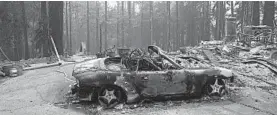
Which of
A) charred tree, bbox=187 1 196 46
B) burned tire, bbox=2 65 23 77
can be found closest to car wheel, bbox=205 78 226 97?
burned tire, bbox=2 65 23 77

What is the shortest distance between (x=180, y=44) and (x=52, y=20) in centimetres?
4046

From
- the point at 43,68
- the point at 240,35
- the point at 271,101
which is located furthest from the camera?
the point at 240,35

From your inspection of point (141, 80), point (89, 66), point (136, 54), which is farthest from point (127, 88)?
point (136, 54)

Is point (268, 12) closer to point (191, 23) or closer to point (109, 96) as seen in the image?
point (109, 96)

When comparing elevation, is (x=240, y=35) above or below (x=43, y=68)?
above

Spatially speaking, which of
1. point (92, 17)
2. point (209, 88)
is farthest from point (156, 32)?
point (209, 88)

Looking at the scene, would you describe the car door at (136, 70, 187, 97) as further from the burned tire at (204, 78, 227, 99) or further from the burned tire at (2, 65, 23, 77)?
the burned tire at (2, 65, 23, 77)

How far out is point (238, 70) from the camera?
1041 centimetres

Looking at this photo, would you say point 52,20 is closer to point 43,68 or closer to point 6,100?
point 43,68

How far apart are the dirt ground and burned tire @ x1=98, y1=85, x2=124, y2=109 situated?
0.54 ft

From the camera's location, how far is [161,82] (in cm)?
657

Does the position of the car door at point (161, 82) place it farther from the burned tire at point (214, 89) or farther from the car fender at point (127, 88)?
the burned tire at point (214, 89)

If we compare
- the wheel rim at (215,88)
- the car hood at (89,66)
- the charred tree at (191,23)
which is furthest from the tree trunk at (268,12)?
the charred tree at (191,23)

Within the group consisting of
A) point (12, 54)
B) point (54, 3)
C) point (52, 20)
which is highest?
point (54, 3)
